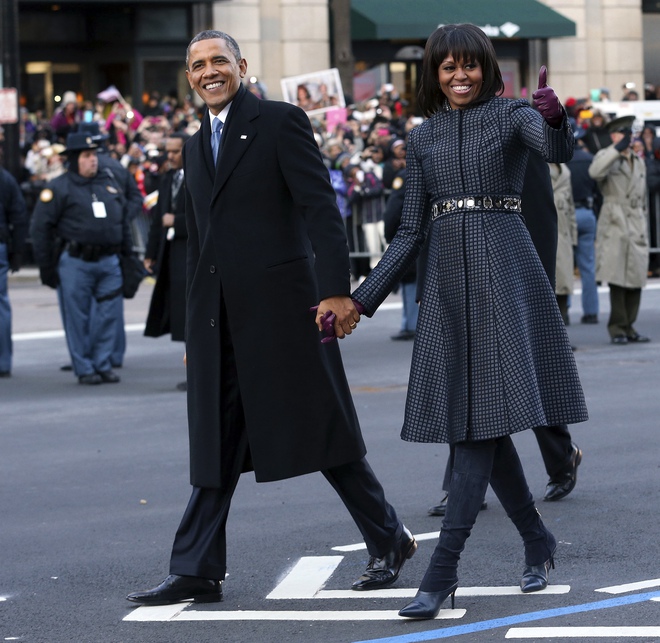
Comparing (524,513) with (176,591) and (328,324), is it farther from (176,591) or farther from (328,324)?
(176,591)

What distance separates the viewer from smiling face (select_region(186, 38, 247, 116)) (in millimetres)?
5445

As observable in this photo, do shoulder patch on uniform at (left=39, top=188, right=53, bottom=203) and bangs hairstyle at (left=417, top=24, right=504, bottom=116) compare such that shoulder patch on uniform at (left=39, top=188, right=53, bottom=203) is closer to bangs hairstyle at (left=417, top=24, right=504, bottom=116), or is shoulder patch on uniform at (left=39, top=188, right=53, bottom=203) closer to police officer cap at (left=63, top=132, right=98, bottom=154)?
police officer cap at (left=63, top=132, right=98, bottom=154)

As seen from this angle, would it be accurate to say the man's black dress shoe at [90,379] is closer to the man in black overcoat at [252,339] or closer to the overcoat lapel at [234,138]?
the man in black overcoat at [252,339]

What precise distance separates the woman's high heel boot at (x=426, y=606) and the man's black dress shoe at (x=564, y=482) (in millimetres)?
2162

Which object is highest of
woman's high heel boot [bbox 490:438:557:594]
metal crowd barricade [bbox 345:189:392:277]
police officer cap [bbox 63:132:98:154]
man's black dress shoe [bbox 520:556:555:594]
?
police officer cap [bbox 63:132:98:154]

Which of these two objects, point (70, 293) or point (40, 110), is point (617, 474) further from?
point (40, 110)

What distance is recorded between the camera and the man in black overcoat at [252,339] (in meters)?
5.43

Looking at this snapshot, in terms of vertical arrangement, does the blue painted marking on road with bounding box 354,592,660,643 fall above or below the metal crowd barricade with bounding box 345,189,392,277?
below

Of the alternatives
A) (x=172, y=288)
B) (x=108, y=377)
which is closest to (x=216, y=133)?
(x=172, y=288)

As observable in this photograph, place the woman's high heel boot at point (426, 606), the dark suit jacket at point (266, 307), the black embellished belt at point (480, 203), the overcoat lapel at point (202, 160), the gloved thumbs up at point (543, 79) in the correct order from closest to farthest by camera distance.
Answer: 1. the gloved thumbs up at point (543, 79)
2. the woman's high heel boot at point (426, 606)
3. the black embellished belt at point (480, 203)
4. the dark suit jacket at point (266, 307)
5. the overcoat lapel at point (202, 160)

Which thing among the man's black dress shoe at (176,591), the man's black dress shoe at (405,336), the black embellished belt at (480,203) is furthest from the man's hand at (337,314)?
the man's black dress shoe at (405,336)

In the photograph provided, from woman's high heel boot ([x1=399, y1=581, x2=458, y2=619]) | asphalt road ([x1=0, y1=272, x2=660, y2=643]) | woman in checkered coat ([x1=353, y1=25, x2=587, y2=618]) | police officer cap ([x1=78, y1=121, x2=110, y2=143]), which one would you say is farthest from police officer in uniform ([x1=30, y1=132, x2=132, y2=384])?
woman's high heel boot ([x1=399, y1=581, x2=458, y2=619])

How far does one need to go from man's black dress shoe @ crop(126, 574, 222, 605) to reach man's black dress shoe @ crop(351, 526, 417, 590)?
1.73ft

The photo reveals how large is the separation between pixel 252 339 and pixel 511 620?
1.31 m
